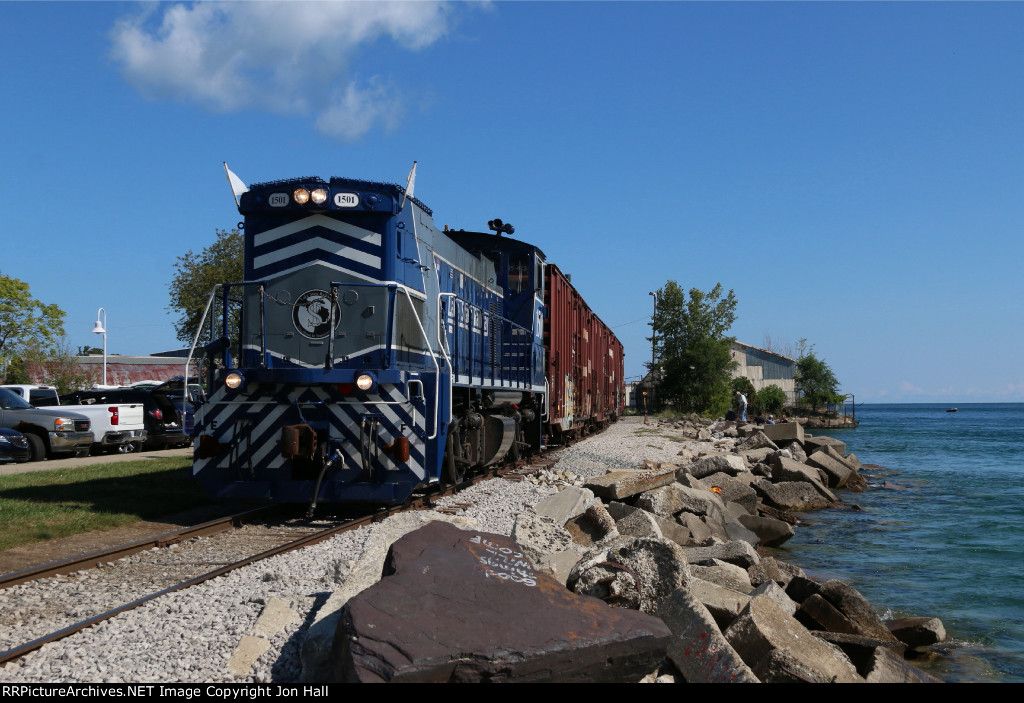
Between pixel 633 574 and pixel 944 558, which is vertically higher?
pixel 633 574

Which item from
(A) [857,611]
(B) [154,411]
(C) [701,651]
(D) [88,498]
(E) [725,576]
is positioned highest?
(B) [154,411]

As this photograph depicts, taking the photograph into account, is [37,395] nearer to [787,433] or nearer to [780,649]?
[780,649]

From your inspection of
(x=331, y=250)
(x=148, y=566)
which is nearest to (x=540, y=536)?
(x=148, y=566)

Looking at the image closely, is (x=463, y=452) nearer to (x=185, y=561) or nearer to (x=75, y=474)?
(x=185, y=561)

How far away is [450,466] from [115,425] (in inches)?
447

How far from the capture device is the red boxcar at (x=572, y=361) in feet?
58.2

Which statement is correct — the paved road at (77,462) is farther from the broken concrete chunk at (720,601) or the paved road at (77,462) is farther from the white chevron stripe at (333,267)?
the broken concrete chunk at (720,601)

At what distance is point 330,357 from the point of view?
9.09 m

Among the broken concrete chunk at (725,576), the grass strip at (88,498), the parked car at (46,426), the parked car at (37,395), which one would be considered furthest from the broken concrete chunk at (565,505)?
the parked car at (37,395)

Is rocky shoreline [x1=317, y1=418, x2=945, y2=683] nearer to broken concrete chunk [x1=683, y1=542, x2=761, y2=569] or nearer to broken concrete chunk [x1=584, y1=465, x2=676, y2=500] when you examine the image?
broken concrete chunk [x1=683, y1=542, x2=761, y2=569]

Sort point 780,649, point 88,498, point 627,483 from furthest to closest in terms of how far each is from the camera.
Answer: point 627,483
point 88,498
point 780,649

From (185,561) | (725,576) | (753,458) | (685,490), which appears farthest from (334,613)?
(753,458)

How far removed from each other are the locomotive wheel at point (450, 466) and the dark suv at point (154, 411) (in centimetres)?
1147
